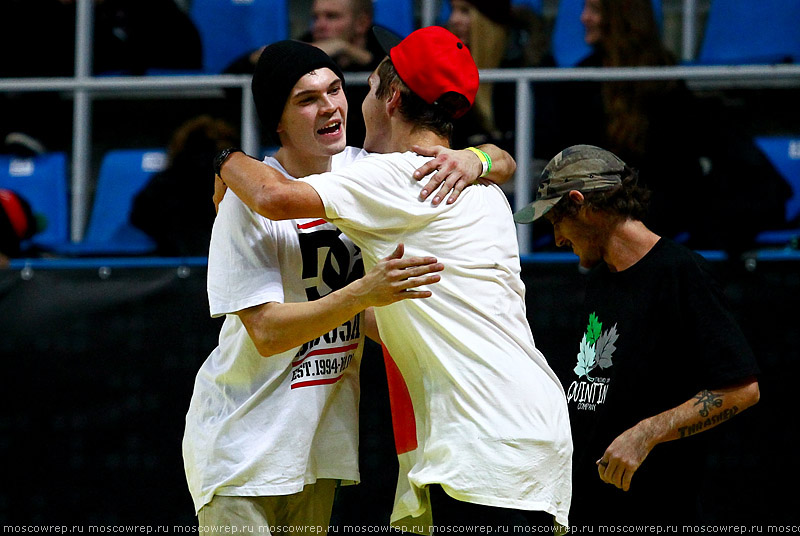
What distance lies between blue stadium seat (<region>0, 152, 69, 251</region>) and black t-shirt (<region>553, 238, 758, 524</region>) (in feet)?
11.3

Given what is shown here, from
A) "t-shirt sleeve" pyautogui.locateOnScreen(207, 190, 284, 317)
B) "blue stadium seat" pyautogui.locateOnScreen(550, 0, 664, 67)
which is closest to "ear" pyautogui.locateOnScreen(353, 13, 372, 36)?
"blue stadium seat" pyautogui.locateOnScreen(550, 0, 664, 67)

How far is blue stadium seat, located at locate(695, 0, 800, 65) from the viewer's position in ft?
18.2

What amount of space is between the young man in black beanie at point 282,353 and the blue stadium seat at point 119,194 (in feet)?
9.34

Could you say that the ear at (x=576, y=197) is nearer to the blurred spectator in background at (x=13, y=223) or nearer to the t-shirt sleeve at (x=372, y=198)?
the t-shirt sleeve at (x=372, y=198)

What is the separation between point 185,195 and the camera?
5.07m

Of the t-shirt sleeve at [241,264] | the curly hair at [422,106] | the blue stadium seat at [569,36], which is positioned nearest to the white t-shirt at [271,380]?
the t-shirt sleeve at [241,264]

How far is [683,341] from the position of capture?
120 inches

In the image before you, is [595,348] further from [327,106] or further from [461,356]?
[327,106]

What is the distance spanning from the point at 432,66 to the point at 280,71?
414mm

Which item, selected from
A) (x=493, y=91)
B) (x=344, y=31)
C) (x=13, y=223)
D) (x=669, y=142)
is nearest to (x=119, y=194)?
(x=13, y=223)

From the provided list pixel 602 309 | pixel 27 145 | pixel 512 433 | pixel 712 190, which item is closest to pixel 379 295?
pixel 512 433

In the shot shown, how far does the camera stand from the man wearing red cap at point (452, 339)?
2.33 metres

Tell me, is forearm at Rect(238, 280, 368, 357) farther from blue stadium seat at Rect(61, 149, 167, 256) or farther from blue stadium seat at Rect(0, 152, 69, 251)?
blue stadium seat at Rect(0, 152, 69, 251)

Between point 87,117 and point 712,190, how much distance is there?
3148 millimetres
